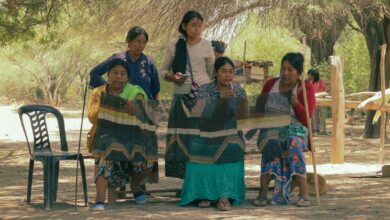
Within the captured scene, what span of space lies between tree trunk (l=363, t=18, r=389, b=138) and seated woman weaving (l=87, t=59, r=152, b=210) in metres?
12.0

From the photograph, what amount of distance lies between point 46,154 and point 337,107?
5959 mm

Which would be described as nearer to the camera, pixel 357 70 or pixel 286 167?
pixel 286 167

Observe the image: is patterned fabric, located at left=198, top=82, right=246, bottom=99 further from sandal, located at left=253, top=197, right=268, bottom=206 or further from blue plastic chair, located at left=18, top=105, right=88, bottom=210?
blue plastic chair, located at left=18, top=105, right=88, bottom=210

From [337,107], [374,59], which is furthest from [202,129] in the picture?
[374,59]

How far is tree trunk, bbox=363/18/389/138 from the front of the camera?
Answer: 63.2 feet

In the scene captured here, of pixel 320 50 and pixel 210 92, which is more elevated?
pixel 320 50

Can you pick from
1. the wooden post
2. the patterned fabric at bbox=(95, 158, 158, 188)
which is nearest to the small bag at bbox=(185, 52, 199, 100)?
the patterned fabric at bbox=(95, 158, 158, 188)

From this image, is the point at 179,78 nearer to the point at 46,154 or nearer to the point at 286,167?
the point at 286,167

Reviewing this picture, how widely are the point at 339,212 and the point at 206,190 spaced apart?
49.8 inches

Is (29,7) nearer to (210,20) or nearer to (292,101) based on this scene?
(210,20)

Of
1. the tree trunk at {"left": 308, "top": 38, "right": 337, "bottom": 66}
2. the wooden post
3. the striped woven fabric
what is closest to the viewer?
the striped woven fabric

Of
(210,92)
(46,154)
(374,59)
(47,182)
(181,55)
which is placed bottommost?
(47,182)

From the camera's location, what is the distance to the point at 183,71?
8.14 metres

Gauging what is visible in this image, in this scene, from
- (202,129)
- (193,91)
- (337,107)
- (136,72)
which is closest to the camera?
(202,129)
